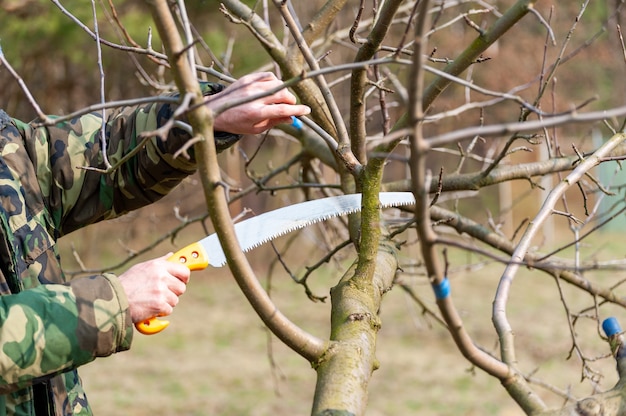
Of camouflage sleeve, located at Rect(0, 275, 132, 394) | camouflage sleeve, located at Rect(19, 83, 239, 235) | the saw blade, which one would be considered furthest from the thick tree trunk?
camouflage sleeve, located at Rect(19, 83, 239, 235)

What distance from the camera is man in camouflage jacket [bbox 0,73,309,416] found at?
56.1 inches

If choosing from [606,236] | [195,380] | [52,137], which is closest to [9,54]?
[195,380]

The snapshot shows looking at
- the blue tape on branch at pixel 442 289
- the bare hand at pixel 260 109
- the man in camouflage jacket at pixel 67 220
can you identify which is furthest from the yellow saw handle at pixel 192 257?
the blue tape on branch at pixel 442 289

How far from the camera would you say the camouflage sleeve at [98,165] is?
6.16 feet

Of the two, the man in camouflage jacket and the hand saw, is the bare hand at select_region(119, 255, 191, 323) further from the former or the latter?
the hand saw

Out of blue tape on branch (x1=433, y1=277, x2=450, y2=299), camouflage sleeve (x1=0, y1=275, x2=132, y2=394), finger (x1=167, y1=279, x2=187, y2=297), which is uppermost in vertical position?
finger (x1=167, y1=279, x2=187, y2=297)

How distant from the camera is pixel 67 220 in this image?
6.50ft

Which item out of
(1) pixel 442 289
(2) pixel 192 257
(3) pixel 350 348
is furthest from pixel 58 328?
(1) pixel 442 289

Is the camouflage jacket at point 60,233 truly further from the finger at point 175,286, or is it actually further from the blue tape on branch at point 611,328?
the blue tape on branch at point 611,328

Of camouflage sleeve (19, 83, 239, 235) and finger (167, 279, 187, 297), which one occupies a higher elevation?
camouflage sleeve (19, 83, 239, 235)

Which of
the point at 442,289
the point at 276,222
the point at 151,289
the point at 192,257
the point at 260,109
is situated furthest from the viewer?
the point at 276,222

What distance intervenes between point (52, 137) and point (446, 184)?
1232mm

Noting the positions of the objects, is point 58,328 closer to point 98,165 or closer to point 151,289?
point 151,289

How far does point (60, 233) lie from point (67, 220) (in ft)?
0.16
